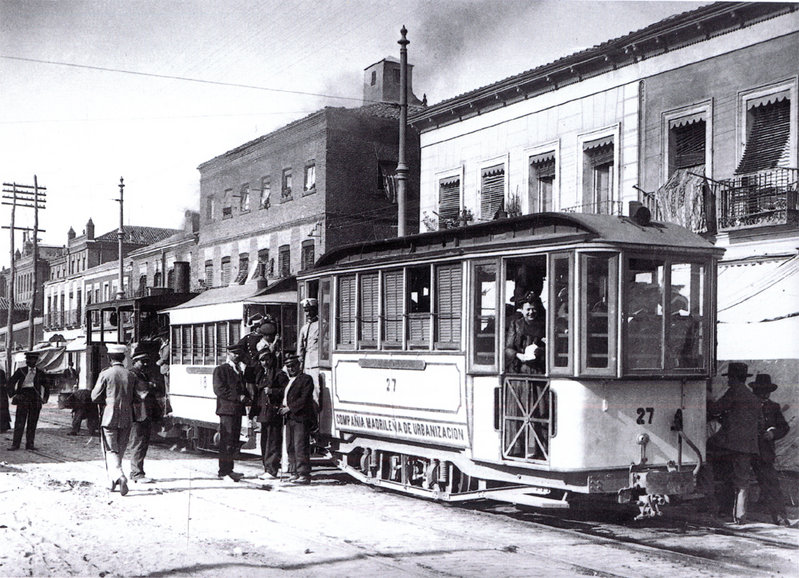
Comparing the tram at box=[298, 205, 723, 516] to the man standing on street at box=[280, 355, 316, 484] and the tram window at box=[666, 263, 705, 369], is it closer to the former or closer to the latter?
the tram window at box=[666, 263, 705, 369]

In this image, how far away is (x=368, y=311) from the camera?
450 inches

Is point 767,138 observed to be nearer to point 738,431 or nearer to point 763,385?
point 763,385

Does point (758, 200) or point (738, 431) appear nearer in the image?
point (738, 431)

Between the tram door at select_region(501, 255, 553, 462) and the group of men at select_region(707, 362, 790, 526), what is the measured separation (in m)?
2.12

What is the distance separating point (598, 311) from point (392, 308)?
9.74ft

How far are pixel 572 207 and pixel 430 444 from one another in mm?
11323

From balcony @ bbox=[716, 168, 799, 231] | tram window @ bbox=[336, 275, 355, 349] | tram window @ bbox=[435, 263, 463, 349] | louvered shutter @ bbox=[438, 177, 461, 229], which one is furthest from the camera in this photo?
louvered shutter @ bbox=[438, 177, 461, 229]

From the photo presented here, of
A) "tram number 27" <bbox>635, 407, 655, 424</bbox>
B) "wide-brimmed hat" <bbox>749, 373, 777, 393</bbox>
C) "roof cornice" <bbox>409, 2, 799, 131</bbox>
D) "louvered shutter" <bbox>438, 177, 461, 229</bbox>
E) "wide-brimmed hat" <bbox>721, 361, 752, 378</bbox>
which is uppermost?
"roof cornice" <bbox>409, 2, 799, 131</bbox>

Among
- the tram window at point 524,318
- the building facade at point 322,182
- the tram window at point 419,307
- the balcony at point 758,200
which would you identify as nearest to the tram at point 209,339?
the tram window at point 419,307

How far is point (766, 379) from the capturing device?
405 inches

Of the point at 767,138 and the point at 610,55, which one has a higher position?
the point at 610,55

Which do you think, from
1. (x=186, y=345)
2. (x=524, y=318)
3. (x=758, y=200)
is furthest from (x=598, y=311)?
(x=186, y=345)

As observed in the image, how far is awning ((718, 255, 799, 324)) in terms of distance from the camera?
465 inches

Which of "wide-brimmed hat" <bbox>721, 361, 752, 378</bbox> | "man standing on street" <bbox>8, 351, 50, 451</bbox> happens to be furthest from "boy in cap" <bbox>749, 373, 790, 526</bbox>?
"man standing on street" <bbox>8, 351, 50, 451</bbox>
